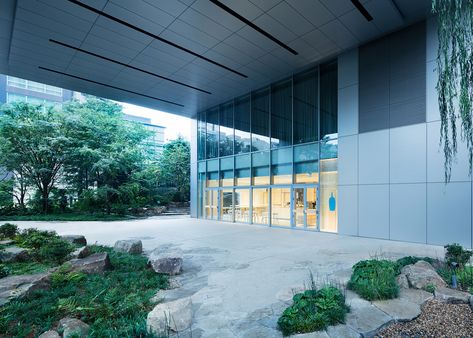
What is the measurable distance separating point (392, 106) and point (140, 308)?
986 cm

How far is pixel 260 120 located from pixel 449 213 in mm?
9123

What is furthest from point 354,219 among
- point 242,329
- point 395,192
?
point 242,329

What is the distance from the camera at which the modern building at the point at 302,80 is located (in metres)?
8.13

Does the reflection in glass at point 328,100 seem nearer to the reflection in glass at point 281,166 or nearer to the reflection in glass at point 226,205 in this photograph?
the reflection in glass at point 281,166

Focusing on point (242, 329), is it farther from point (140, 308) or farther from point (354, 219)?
point (354, 219)

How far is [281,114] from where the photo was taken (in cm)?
1328

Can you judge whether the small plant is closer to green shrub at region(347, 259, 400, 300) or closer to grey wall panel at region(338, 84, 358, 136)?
green shrub at region(347, 259, 400, 300)

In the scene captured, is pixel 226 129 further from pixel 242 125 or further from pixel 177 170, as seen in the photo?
pixel 177 170

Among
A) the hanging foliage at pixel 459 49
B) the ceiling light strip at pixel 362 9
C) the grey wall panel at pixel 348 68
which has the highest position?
the ceiling light strip at pixel 362 9

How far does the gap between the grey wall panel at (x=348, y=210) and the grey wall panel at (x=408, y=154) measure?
4.92ft

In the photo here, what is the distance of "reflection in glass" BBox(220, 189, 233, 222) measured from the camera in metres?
15.8

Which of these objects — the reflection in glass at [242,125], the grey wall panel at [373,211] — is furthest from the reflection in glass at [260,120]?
the grey wall panel at [373,211]

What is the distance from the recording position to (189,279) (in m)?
5.22

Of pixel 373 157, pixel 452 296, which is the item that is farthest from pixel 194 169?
pixel 452 296
